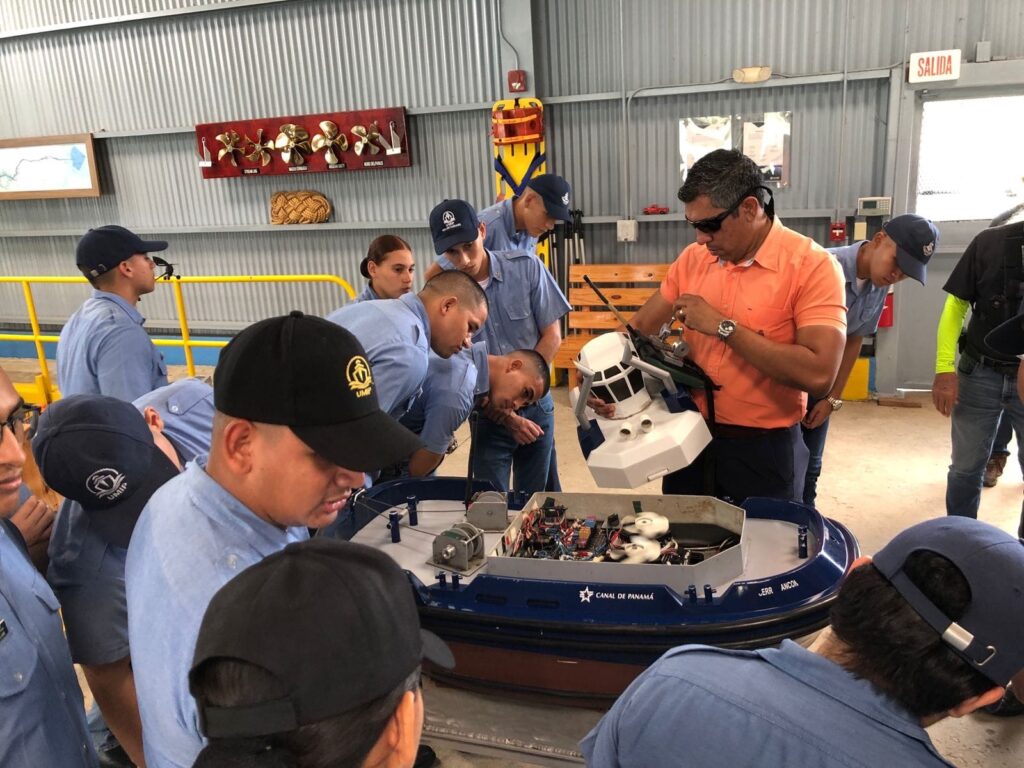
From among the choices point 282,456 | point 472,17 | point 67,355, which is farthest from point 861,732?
point 472,17

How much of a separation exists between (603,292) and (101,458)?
4795 mm

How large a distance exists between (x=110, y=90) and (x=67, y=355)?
213 inches

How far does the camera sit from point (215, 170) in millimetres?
6555

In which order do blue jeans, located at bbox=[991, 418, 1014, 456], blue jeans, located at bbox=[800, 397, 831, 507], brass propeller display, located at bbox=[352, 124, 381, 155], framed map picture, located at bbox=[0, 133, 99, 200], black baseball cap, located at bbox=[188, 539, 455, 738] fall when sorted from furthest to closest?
framed map picture, located at bbox=[0, 133, 99, 200] < brass propeller display, located at bbox=[352, 124, 381, 155] < blue jeans, located at bbox=[991, 418, 1014, 456] < blue jeans, located at bbox=[800, 397, 831, 507] < black baseball cap, located at bbox=[188, 539, 455, 738]

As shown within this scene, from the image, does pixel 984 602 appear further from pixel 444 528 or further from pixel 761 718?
pixel 444 528

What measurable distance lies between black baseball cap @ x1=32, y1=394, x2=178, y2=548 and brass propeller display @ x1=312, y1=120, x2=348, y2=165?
201 inches

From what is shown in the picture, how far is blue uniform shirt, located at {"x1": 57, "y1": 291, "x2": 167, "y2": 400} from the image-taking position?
261cm

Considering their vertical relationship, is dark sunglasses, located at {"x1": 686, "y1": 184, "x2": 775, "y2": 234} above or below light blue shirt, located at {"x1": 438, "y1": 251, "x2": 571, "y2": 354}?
above

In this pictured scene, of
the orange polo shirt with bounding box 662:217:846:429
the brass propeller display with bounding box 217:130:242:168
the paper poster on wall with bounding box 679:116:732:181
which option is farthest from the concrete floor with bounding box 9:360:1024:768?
the brass propeller display with bounding box 217:130:242:168

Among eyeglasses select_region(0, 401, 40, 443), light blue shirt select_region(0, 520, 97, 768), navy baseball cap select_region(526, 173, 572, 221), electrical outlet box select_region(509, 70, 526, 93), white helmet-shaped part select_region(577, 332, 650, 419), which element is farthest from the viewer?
electrical outlet box select_region(509, 70, 526, 93)

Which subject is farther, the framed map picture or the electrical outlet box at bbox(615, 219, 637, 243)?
the framed map picture

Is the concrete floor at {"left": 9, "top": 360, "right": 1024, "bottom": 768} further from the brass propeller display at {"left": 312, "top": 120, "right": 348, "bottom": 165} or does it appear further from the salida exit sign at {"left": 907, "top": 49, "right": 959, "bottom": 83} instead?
the brass propeller display at {"left": 312, "top": 120, "right": 348, "bottom": 165}

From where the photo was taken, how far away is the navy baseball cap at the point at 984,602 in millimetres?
855

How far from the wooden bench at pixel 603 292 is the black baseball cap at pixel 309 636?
16.5 feet
